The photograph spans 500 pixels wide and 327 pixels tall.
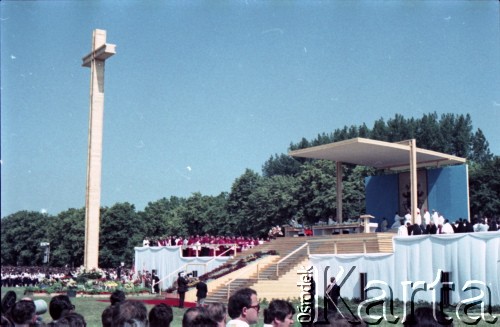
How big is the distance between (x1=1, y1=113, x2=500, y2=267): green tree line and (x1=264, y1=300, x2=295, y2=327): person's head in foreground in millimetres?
48272

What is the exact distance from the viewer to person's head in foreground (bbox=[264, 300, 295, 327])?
5.00 meters

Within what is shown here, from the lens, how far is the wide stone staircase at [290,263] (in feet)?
82.0

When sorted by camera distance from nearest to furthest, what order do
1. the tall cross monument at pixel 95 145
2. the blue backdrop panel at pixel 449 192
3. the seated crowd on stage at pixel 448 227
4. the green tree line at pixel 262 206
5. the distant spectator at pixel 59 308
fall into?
1. the distant spectator at pixel 59 308
2. the seated crowd on stage at pixel 448 227
3. the blue backdrop panel at pixel 449 192
4. the tall cross monument at pixel 95 145
5. the green tree line at pixel 262 206

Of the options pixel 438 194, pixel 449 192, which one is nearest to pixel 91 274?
pixel 438 194

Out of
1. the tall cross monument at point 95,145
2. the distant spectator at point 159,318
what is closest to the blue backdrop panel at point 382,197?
the tall cross monument at point 95,145

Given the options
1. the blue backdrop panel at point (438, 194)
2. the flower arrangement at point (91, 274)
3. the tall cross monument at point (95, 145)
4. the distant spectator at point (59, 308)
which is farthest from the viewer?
the tall cross monument at point (95, 145)

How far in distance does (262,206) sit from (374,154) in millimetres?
32039

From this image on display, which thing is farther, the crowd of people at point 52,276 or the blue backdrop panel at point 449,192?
the crowd of people at point 52,276

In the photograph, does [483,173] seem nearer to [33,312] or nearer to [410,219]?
[410,219]

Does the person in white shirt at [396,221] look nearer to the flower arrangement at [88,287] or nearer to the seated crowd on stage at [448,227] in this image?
the seated crowd on stage at [448,227]

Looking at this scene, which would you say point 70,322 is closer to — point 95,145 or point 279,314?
point 279,314

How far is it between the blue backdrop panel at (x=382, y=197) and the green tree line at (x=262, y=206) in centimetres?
1846

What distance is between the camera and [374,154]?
3117 cm

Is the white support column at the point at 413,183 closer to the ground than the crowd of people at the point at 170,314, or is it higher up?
higher up
